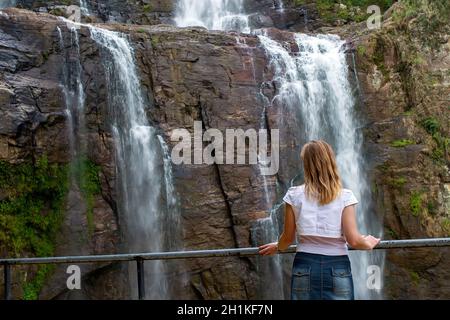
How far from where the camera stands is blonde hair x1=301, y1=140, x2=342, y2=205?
122 inches

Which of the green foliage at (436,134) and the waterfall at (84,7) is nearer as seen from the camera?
the green foliage at (436,134)

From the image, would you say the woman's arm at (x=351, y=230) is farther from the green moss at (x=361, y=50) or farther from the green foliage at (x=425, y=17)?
the green foliage at (x=425, y=17)

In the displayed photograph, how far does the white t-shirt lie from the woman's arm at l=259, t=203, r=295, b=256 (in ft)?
0.26

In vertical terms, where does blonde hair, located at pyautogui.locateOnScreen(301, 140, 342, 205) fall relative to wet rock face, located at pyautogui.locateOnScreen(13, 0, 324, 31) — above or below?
below

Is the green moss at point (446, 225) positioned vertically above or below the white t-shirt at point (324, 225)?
below

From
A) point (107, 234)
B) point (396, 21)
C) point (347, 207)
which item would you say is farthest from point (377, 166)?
point (347, 207)

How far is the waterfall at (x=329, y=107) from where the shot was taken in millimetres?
14000

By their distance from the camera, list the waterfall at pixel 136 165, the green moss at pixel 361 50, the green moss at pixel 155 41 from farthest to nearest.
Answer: the green moss at pixel 361 50 → the green moss at pixel 155 41 → the waterfall at pixel 136 165

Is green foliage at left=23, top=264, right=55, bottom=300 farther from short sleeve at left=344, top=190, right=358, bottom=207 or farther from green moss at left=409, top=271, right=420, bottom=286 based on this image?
green moss at left=409, top=271, right=420, bottom=286

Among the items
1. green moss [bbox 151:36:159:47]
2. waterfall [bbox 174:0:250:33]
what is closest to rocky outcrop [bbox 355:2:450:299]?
green moss [bbox 151:36:159:47]

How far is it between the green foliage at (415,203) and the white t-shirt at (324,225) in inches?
451

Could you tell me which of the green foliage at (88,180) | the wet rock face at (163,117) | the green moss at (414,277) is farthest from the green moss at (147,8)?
the green moss at (414,277)

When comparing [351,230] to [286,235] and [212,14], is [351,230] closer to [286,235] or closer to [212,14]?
[286,235]

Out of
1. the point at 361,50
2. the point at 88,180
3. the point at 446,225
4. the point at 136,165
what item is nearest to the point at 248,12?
the point at 361,50
